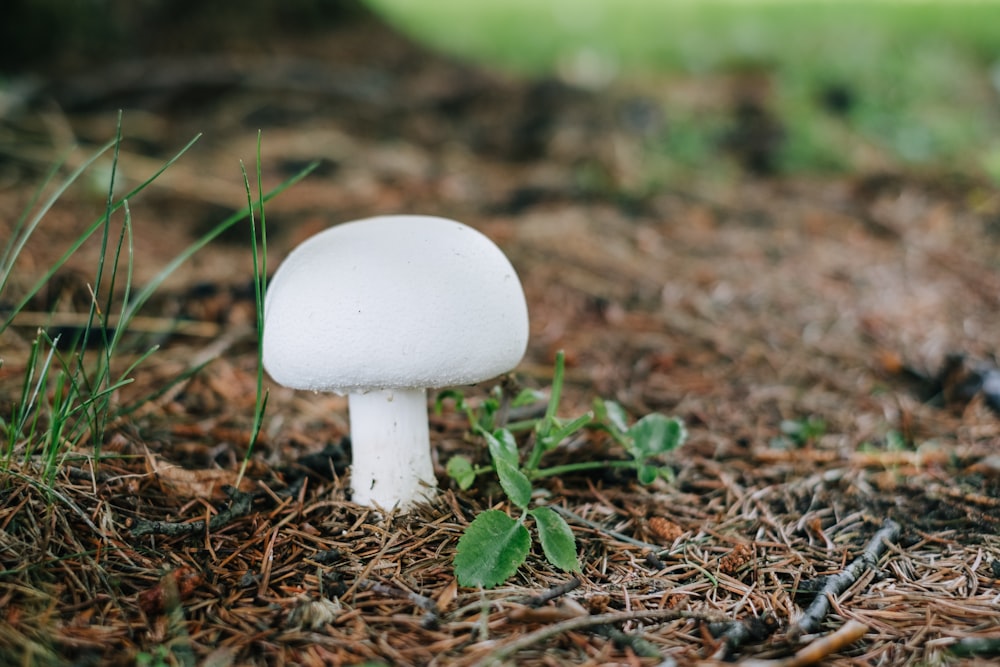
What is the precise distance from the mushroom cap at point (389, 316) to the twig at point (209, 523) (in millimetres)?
→ 389

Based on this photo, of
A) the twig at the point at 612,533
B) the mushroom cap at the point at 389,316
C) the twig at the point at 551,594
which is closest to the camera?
the twig at the point at 551,594

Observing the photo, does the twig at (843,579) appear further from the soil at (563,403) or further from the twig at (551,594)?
the twig at (551,594)

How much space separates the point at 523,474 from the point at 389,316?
571 mm

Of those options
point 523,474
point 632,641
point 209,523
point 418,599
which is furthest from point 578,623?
point 209,523

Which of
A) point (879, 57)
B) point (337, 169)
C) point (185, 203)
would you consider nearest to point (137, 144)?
point (185, 203)

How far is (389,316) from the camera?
1.79 meters

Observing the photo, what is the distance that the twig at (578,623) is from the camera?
1.44 meters

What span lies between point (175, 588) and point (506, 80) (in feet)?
20.8

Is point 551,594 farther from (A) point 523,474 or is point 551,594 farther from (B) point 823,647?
(B) point 823,647

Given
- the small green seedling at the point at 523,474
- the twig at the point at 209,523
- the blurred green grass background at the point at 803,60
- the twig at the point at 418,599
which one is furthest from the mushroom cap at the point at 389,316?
the blurred green grass background at the point at 803,60

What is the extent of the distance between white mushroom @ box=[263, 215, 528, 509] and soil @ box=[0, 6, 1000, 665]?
1.49 ft

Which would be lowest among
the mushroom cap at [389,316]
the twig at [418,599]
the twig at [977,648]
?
the twig at [977,648]

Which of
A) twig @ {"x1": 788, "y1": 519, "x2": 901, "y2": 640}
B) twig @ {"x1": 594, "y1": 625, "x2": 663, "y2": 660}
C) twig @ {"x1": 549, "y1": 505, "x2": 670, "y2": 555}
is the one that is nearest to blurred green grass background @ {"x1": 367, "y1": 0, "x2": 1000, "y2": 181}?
twig @ {"x1": 788, "y1": 519, "x2": 901, "y2": 640}

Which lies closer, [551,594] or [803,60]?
[551,594]
